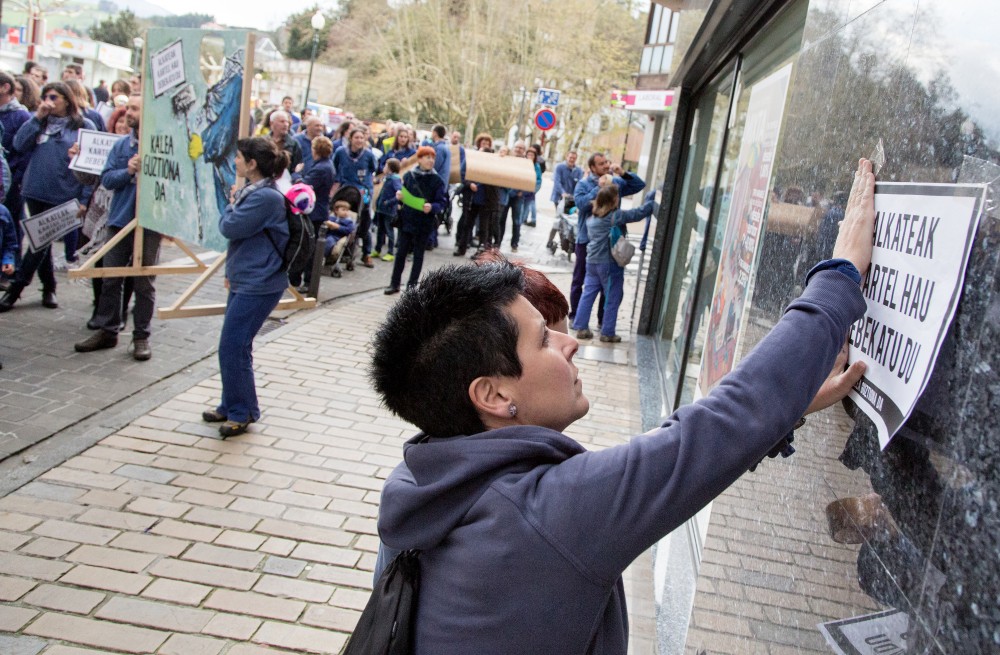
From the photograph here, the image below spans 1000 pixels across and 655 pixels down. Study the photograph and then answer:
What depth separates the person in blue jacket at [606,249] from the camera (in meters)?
10.0

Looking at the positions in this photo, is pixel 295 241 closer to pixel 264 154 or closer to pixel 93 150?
pixel 264 154

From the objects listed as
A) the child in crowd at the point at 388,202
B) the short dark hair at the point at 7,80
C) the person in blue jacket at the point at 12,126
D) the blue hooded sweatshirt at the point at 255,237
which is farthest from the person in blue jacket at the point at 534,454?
the child in crowd at the point at 388,202

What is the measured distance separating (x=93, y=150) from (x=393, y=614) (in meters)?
7.59

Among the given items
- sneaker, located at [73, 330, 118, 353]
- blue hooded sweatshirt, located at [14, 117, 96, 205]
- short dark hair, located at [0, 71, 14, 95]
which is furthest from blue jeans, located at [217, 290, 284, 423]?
short dark hair, located at [0, 71, 14, 95]

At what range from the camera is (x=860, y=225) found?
1669 millimetres

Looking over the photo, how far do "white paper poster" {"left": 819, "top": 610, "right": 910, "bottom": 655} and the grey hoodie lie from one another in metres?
0.33

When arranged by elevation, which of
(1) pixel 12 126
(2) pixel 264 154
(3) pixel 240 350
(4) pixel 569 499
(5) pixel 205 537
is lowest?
(5) pixel 205 537

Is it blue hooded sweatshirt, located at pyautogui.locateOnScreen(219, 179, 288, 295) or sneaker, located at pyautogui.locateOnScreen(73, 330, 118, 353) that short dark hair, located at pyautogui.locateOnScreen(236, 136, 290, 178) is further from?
sneaker, located at pyautogui.locateOnScreen(73, 330, 118, 353)

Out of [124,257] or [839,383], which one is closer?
[839,383]

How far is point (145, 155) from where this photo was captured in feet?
24.4

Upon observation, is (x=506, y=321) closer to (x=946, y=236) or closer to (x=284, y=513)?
(x=946, y=236)

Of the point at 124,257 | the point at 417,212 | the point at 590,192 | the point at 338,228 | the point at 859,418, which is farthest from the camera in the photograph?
the point at 338,228

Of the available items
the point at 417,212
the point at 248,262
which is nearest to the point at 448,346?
the point at 248,262

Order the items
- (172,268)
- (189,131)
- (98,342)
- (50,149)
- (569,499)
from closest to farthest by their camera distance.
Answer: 1. (569,499)
2. (189,131)
3. (98,342)
4. (172,268)
5. (50,149)
